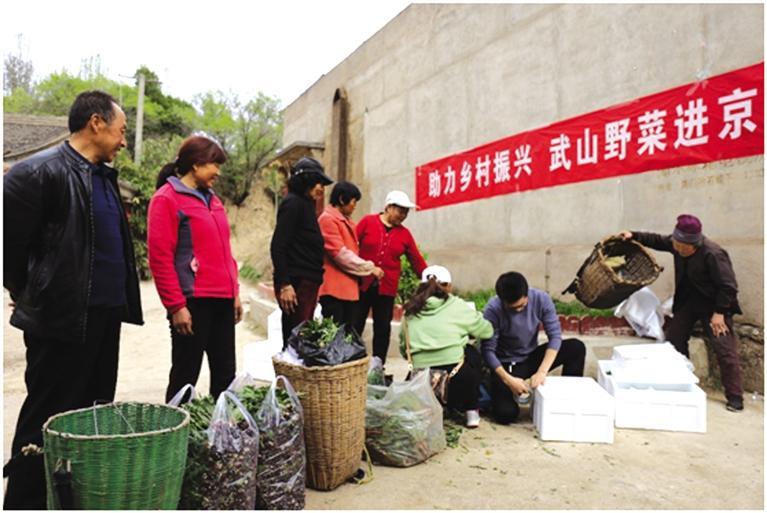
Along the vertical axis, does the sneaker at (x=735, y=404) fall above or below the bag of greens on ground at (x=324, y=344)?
below

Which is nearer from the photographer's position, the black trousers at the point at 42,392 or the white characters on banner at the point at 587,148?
the black trousers at the point at 42,392

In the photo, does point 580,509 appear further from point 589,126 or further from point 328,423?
point 589,126

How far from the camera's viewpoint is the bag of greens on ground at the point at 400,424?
298cm

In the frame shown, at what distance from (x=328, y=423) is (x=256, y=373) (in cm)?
256

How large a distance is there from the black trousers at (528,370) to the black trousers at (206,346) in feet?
5.86

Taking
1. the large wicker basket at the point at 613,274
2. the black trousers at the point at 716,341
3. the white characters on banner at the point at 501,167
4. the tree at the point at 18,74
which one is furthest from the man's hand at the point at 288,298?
the tree at the point at 18,74

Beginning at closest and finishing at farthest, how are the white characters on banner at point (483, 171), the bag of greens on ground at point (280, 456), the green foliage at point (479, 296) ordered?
the bag of greens on ground at point (280, 456)
the green foliage at point (479, 296)
the white characters on banner at point (483, 171)

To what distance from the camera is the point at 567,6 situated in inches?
230

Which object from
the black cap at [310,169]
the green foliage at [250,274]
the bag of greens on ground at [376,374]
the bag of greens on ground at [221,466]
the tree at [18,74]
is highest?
the tree at [18,74]

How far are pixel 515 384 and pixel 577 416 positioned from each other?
410mm

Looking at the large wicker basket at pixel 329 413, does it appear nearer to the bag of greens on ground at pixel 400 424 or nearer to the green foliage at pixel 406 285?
the bag of greens on ground at pixel 400 424

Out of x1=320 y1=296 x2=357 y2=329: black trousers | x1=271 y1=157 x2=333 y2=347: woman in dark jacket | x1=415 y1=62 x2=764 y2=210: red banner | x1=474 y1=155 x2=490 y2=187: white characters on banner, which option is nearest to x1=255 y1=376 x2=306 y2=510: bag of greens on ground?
x1=271 y1=157 x2=333 y2=347: woman in dark jacket

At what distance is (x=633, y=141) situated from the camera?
17.1ft

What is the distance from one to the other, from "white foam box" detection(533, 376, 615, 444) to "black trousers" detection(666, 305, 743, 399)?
4.33 feet
